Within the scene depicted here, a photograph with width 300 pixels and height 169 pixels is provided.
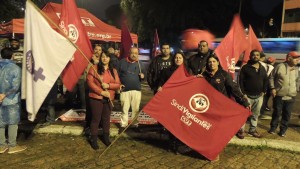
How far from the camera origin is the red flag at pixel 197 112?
5066 millimetres

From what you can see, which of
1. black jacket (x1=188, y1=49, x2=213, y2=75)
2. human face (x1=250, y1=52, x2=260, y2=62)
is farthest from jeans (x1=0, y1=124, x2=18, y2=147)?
human face (x1=250, y1=52, x2=260, y2=62)

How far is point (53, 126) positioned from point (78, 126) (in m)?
0.53

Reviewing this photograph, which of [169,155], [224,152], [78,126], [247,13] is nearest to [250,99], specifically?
[224,152]

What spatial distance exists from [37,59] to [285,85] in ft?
16.1

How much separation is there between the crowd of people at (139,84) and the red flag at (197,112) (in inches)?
9.0

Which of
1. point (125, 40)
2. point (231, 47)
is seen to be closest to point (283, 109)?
point (231, 47)

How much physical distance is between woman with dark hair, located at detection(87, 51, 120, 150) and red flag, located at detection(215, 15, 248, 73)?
2.46 meters

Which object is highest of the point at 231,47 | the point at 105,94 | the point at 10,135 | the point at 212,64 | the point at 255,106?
the point at 231,47

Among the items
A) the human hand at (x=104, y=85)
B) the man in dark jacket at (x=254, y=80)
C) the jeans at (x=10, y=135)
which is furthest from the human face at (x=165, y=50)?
the jeans at (x=10, y=135)

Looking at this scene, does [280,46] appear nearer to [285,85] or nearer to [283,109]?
[283,109]

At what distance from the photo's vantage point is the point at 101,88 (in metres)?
5.48

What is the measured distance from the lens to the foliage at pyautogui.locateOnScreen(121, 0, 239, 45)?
30.7 meters

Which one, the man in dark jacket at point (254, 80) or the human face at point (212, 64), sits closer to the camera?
the human face at point (212, 64)

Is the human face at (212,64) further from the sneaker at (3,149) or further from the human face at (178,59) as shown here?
the sneaker at (3,149)
